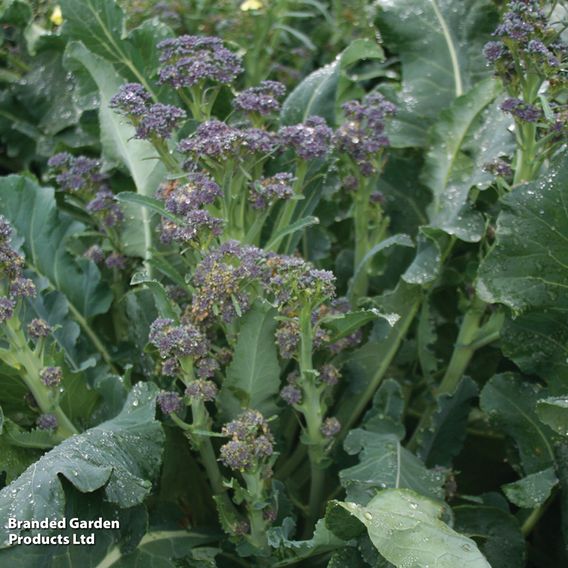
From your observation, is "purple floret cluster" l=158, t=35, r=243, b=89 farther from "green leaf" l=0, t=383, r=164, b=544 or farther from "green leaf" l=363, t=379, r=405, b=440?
"green leaf" l=363, t=379, r=405, b=440

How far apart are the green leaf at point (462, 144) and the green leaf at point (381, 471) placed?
55 cm

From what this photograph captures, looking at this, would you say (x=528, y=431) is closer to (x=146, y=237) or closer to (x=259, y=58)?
(x=146, y=237)

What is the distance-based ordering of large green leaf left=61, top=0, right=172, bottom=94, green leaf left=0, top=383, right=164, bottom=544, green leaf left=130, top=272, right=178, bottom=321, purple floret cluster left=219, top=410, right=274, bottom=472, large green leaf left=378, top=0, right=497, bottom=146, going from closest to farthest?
1. green leaf left=0, top=383, right=164, bottom=544
2. purple floret cluster left=219, top=410, right=274, bottom=472
3. green leaf left=130, top=272, right=178, bottom=321
4. large green leaf left=61, top=0, right=172, bottom=94
5. large green leaf left=378, top=0, right=497, bottom=146

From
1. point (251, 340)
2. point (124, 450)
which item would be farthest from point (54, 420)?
point (251, 340)

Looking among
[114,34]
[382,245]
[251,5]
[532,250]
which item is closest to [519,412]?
[532,250]

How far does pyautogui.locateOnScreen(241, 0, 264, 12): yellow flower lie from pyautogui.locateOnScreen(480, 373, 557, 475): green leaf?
151cm

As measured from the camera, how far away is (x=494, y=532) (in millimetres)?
1798

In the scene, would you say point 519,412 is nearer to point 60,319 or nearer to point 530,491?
point 530,491

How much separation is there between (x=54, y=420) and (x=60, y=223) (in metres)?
0.58

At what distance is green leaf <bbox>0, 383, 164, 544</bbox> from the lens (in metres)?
1.37

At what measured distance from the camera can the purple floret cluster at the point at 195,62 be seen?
1.73m

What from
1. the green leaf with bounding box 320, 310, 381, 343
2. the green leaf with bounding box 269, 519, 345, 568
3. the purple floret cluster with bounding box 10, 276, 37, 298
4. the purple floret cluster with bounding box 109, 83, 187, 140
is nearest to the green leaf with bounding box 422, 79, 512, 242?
the green leaf with bounding box 320, 310, 381, 343

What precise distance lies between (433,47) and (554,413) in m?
1.21

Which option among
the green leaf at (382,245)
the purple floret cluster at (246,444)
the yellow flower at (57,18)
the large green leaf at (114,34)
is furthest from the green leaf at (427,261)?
the yellow flower at (57,18)
